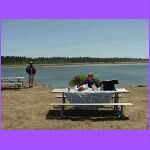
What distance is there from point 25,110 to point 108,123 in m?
2.86

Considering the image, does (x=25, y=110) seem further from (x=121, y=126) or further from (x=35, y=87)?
(x=35, y=87)

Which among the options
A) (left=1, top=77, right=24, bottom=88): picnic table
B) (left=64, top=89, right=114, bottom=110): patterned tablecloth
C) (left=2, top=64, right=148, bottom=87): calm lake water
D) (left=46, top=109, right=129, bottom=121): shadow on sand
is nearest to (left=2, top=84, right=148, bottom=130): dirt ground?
(left=46, top=109, right=129, bottom=121): shadow on sand

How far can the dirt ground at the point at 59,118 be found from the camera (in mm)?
8545

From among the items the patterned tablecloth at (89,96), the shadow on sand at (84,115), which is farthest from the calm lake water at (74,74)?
the patterned tablecloth at (89,96)

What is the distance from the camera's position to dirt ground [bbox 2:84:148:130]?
8.55 meters

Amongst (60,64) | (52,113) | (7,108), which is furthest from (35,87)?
(60,64)

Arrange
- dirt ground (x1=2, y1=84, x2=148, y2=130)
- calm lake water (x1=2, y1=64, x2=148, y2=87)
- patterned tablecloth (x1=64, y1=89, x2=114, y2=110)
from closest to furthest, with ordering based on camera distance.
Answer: dirt ground (x1=2, y1=84, x2=148, y2=130)
patterned tablecloth (x1=64, y1=89, x2=114, y2=110)
calm lake water (x1=2, y1=64, x2=148, y2=87)

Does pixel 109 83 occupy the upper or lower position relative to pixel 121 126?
upper

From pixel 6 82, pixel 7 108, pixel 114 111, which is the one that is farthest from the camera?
pixel 6 82

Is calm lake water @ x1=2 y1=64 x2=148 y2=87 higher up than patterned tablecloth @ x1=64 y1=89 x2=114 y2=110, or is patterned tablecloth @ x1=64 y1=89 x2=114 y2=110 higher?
patterned tablecloth @ x1=64 y1=89 x2=114 y2=110

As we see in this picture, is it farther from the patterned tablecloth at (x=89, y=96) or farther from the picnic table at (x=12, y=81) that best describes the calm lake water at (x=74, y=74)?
the patterned tablecloth at (x=89, y=96)

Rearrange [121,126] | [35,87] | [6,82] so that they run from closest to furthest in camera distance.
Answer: [121,126]
[35,87]
[6,82]

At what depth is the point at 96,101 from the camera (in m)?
9.84

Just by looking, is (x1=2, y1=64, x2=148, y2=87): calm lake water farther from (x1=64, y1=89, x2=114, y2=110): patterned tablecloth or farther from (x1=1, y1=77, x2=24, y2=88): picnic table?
(x1=64, y1=89, x2=114, y2=110): patterned tablecloth
